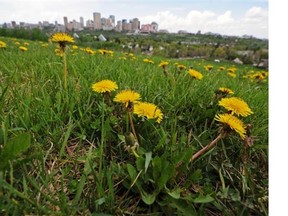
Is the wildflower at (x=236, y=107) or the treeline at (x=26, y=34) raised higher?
the wildflower at (x=236, y=107)

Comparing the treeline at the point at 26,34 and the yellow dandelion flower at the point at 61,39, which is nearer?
the yellow dandelion flower at the point at 61,39

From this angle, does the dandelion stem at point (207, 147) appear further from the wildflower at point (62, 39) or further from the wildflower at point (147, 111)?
the wildflower at point (62, 39)

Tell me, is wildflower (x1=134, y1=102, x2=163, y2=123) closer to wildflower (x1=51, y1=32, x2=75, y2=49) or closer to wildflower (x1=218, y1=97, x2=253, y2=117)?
wildflower (x1=218, y1=97, x2=253, y2=117)

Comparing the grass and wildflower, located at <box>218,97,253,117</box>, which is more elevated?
wildflower, located at <box>218,97,253,117</box>

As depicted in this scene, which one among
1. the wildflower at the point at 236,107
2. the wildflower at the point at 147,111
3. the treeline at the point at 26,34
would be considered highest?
the wildflower at the point at 236,107

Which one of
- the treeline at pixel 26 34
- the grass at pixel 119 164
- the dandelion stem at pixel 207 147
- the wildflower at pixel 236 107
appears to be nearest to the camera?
the grass at pixel 119 164

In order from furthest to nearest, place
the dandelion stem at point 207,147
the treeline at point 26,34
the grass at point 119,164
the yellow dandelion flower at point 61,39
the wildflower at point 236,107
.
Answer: the treeline at point 26,34
the yellow dandelion flower at point 61,39
the wildflower at point 236,107
the dandelion stem at point 207,147
the grass at point 119,164

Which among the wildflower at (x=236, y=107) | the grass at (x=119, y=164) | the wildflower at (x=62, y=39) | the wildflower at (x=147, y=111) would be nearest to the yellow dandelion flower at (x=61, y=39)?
the wildflower at (x=62, y=39)

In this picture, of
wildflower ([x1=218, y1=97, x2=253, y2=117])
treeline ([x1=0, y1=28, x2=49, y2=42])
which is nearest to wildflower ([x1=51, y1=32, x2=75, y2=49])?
wildflower ([x1=218, y1=97, x2=253, y2=117])

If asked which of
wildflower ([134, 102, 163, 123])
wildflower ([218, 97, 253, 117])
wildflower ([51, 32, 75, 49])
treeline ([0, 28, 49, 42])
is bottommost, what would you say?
treeline ([0, 28, 49, 42])

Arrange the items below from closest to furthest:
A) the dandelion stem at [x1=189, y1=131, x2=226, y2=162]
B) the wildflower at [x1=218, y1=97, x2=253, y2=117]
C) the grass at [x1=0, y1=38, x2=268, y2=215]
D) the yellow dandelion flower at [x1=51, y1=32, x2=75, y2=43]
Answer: the grass at [x1=0, y1=38, x2=268, y2=215]
the dandelion stem at [x1=189, y1=131, x2=226, y2=162]
the wildflower at [x1=218, y1=97, x2=253, y2=117]
the yellow dandelion flower at [x1=51, y1=32, x2=75, y2=43]

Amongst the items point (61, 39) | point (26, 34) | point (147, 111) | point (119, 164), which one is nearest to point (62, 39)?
point (61, 39)

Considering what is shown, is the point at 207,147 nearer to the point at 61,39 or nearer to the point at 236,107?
the point at 236,107
